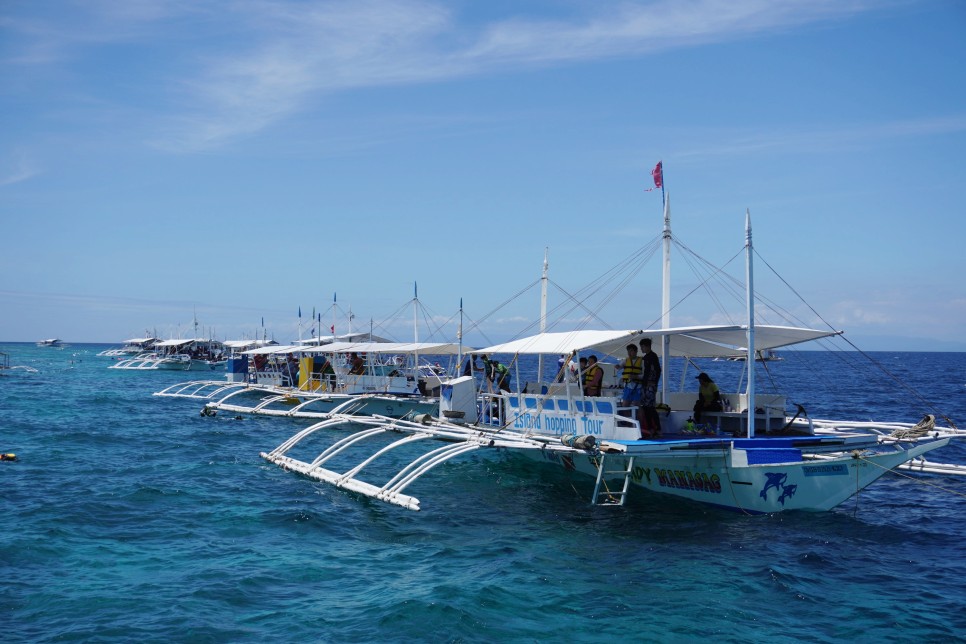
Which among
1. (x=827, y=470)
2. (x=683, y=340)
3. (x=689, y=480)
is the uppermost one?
(x=683, y=340)

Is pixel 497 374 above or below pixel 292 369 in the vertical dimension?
above

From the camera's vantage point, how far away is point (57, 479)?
20.3 metres

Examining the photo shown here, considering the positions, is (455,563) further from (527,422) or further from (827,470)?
(827,470)

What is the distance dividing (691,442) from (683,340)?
5318mm

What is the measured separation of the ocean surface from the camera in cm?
1055

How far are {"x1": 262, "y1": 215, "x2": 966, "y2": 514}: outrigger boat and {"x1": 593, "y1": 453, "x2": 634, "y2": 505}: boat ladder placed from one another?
0.16ft

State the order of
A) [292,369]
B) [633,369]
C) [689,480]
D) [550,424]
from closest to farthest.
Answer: [689,480]
[633,369]
[550,424]
[292,369]

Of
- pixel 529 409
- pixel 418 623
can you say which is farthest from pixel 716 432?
Answer: pixel 418 623

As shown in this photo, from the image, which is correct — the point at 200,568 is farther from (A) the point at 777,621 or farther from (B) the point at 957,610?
(B) the point at 957,610

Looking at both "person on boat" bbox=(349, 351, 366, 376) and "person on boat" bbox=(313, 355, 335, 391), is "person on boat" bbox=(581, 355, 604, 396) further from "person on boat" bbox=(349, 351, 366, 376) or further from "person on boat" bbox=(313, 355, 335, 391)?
"person on boat" bbox=(313, 355, 335, 391)

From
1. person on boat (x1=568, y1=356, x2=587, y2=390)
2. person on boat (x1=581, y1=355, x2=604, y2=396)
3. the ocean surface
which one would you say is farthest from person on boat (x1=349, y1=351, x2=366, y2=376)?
person on boat (x1=581, y1=355, x2=604, y2=396)

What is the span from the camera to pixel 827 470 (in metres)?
15.8

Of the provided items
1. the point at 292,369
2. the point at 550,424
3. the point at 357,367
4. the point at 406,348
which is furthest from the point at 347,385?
the point at 550,424

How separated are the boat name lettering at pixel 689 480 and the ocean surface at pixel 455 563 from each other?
52 cm
